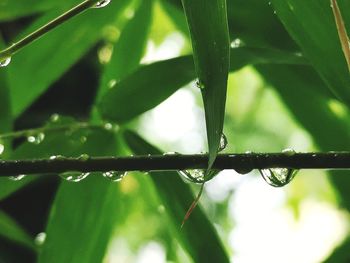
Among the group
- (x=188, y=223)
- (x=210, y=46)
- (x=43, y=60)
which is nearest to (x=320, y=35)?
(x=210, y=46)

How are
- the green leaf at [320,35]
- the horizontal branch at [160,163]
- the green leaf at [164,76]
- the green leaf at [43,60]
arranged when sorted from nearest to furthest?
the horizontal branch at [160,163] < the green leaf at [320,35] < the green leaf at [164,76] < the green leaf at [43,60]

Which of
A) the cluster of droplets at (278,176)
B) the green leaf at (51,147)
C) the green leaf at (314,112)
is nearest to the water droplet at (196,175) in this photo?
the cluster of droplets at (278,176)

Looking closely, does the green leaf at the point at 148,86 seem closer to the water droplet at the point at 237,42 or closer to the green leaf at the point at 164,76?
the green leaf at the point at 164,76

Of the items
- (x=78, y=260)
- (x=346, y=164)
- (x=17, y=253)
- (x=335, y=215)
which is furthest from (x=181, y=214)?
(x=335, y=215)

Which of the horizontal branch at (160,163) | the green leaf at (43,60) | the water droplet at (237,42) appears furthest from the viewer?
the green leaf at (43,60)

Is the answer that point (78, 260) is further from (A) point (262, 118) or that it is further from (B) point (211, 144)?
(A) point (262, 118)

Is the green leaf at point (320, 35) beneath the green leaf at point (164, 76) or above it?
above
